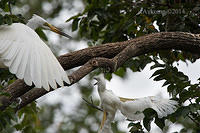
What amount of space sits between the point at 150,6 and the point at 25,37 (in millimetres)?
1125

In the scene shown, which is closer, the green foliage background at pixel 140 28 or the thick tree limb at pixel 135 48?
the green foliage background at pixel 140 28

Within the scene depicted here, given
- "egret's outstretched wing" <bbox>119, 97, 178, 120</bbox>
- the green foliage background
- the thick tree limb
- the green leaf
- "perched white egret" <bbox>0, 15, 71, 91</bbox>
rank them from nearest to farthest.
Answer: "perched white egret" <bbox>0, 15, 71, 91</bbox> < the green foliage background < "egret's outstretched wing" <bbox>119, 97, 178, 120</bbox> < the thick tree limb < the green leaf

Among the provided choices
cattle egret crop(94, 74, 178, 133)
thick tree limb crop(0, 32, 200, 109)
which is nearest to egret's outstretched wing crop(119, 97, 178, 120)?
cattle egret crop(94, 74, 178, 133)

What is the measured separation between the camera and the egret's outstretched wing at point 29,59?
7.38 feet

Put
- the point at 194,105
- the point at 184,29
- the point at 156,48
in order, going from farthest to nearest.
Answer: the point at 184,29 → the point at 156,48 → the point at 194,105

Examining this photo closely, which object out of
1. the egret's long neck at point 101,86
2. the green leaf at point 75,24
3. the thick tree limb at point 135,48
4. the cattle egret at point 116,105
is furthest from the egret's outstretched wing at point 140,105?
the green leaf at point 75,24

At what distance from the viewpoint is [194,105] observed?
229 centimetres

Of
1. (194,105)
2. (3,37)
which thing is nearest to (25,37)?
(3,37)

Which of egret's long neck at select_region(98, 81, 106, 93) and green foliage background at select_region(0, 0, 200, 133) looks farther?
egret's long neck at select_region(98, 81, 106, 93)

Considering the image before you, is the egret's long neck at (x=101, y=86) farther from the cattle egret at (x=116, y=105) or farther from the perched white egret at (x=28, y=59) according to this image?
Answer: the perched white egret at (x=28, y=59)

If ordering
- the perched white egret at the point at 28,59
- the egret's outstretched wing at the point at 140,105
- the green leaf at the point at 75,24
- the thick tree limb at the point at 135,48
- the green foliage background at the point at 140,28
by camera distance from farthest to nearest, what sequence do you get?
1. the green leaf at the point at 75,24
2. the thick tree limb at the point at 135,48
3. the egret's outstretched wing at the point at 140,105
4. the green foliage background at the point at 140,28
5. the perched white egret at the point at 28,59

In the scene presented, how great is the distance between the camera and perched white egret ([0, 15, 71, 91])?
2248 mm

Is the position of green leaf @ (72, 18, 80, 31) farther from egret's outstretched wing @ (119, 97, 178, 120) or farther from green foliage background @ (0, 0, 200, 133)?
egret's outstretched wing @ (119, 97, 178, 120)

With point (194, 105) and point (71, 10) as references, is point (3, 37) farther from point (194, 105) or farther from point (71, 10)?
point (71, 10)
